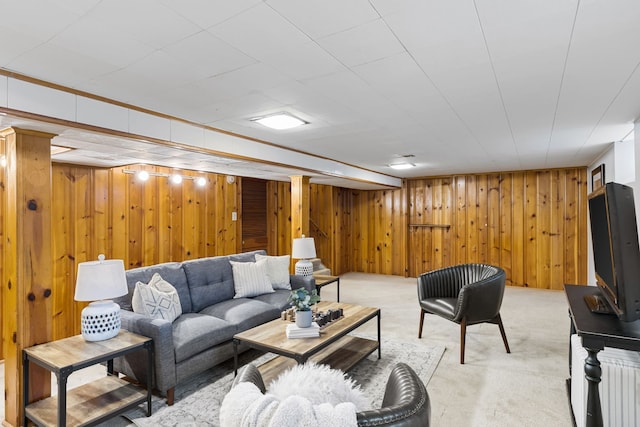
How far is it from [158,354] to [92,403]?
449 mm

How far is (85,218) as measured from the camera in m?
3.96

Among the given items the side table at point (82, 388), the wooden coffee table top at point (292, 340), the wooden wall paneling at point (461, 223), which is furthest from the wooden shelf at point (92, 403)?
the wooden wall paneling at point (461, 223)

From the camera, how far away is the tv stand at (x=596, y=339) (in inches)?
61.5

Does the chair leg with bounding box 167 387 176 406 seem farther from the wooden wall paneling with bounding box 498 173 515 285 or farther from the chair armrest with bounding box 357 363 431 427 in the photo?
the wooden wall paneling with bounding box 498 173 515 285

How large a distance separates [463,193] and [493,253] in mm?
1250

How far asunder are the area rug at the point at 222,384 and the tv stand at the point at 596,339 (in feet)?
4.11

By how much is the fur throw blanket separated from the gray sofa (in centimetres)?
155

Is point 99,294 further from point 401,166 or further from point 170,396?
point 401,166

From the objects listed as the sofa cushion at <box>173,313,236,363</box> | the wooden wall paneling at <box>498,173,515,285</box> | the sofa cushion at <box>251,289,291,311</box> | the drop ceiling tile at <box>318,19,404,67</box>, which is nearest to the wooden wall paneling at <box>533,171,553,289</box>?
the wooden wall paneling at <box>498,173,515,285</box>

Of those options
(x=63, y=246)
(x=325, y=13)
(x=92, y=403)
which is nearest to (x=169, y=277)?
(x=92, y=403)

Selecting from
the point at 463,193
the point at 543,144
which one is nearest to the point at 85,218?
the point at 543,144

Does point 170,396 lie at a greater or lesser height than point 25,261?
lesser

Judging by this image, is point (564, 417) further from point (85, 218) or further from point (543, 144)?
point (85, 218)

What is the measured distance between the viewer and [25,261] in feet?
7.23
